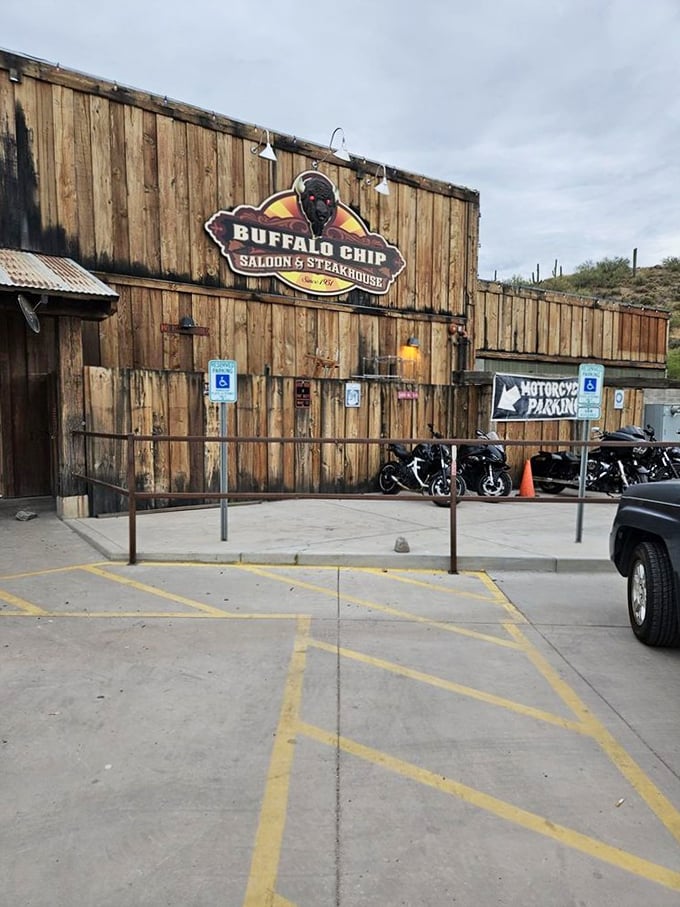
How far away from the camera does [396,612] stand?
A: 5.31 m

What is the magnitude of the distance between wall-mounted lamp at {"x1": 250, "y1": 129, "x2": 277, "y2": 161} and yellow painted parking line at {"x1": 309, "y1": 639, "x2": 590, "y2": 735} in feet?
30.4

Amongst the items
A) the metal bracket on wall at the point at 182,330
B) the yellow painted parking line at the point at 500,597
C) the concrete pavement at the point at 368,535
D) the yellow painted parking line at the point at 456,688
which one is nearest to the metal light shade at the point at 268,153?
the metal bracket on wall at the point at 182,330

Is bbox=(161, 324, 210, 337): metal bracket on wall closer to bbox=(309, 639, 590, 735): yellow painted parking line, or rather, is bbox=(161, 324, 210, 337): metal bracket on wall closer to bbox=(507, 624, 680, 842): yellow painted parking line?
bbox=(309, 639, 590, 735): yellow painted parking line

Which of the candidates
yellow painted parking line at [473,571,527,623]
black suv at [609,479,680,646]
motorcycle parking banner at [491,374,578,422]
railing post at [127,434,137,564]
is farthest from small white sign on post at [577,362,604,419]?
railing post at [127,434,137,564]

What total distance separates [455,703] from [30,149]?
31.2 feet

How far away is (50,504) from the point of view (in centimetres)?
1003

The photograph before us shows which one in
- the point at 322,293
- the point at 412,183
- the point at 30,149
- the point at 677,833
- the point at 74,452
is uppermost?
the point at 412,183

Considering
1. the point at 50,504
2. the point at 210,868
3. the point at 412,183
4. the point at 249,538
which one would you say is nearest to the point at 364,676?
the point at 210,868

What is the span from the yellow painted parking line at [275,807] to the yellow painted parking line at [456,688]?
444 mm

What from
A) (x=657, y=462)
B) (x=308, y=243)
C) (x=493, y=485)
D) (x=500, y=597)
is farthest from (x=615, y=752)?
(x=308, y=243)

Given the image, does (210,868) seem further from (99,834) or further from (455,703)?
(455,703)

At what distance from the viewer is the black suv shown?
4406mm

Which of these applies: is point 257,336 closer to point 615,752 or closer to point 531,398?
point 531,398

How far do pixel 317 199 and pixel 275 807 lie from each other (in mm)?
11342
